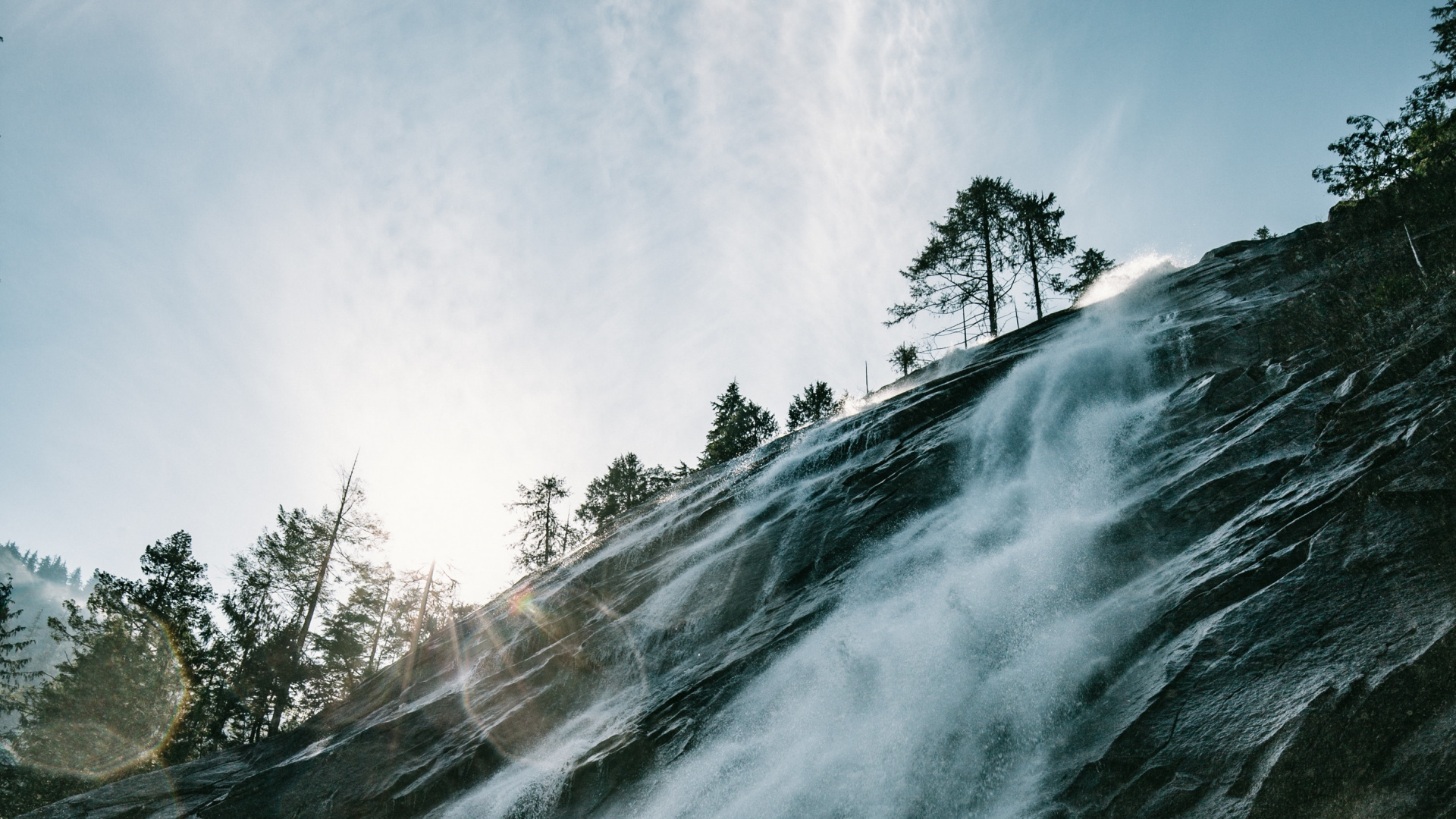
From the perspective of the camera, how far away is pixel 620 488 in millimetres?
39656

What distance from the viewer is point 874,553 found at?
37.3 feet

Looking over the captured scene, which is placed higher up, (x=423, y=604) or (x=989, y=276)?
(x=989, y=276)

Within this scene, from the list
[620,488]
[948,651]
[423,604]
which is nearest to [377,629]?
[423,604]

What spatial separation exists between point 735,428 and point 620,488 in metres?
8.64

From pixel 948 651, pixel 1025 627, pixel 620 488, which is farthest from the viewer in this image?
pixel 620 488

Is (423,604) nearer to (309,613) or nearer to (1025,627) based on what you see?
(309,613)

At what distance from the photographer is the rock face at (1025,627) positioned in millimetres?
5328

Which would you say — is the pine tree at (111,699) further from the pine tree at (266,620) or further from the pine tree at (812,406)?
the pine tree at (812,406)

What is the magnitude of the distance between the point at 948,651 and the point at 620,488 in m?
33.0

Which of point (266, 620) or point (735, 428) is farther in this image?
point (735, 428)

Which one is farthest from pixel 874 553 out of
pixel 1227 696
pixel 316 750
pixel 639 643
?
pixel 316 750

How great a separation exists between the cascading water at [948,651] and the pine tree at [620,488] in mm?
25094

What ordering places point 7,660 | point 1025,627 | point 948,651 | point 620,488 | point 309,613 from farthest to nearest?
point 620,488
point 7,660
point 309,613
point 948,651
point 1025,627

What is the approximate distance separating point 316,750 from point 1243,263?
25.7 m
